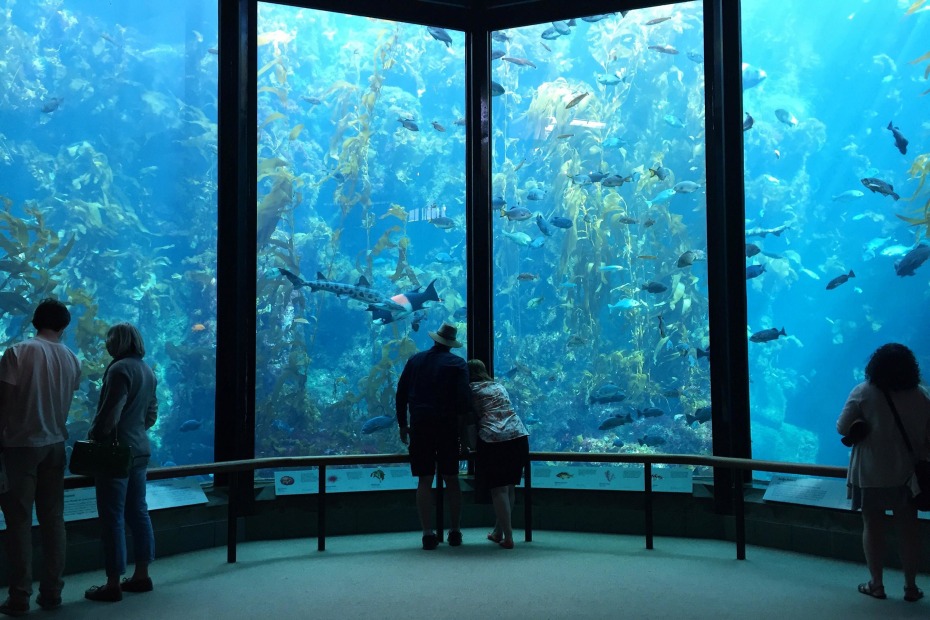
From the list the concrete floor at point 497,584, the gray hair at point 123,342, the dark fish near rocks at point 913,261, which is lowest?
the concrete floor at point 497,584

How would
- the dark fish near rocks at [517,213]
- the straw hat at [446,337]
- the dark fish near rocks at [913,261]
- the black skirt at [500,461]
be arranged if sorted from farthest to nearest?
the dark fish near rocks at [517,213]
the dark fish near rocks at [913,261]
the straw hat at [446,337]
the black skirt at [500,461]

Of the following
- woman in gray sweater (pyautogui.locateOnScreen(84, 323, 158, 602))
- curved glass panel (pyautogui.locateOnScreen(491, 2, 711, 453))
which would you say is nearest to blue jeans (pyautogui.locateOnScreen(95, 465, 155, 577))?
woman in gray sweater (pyautogui.locateOnScreen(84, 323, 158, 602))

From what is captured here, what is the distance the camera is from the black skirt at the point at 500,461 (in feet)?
17.1

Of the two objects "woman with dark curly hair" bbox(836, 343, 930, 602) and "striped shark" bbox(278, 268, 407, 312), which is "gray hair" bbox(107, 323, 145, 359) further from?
"woman with dark curly hair" bbox(836, 343, 930, 602)

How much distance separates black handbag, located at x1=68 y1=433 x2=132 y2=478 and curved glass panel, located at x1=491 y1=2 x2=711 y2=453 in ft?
34.7

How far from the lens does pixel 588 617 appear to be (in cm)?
347

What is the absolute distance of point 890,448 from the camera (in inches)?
148

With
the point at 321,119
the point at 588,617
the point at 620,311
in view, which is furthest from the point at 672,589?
the point at 620,311

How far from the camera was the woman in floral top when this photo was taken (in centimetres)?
521

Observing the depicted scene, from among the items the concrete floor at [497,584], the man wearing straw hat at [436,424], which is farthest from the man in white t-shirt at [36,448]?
the man wearing straw hat at [436,424]

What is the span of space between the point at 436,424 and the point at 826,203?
1921 centimetres

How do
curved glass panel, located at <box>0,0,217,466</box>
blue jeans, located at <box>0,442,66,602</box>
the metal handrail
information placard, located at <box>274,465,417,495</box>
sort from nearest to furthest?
blue jeans, located at <box>0,442,66,602</box> < the metal handrail < information placard, located at <box>274,465,417,495</box> < curved glass panel, located at <box>0,0,217,466</box>

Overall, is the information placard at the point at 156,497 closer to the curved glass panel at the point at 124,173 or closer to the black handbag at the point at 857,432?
the curved glass panel at the point at 124,173

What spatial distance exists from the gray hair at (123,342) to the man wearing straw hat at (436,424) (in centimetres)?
198
